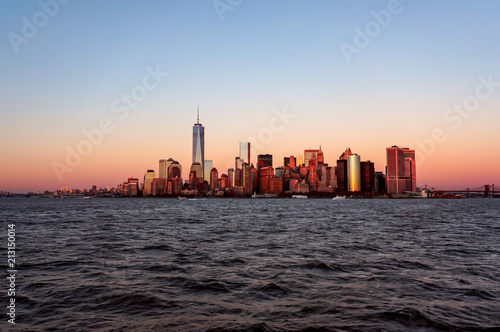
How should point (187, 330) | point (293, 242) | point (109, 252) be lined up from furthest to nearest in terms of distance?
point (293, 242) < point (109, 252) < point (187, 330)

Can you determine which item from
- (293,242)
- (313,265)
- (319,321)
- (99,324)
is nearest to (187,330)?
(99,324)

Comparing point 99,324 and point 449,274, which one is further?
point 449,274

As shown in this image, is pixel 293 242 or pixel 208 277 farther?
pixel 293 242

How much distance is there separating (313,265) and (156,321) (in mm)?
12491


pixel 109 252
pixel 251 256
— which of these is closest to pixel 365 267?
pixel 251 256

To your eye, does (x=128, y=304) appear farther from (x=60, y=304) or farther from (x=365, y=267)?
(x=365, y=267)

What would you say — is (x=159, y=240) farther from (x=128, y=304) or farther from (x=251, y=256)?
(x=128, y=304)

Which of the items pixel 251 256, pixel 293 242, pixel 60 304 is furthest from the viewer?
pixel 293 242

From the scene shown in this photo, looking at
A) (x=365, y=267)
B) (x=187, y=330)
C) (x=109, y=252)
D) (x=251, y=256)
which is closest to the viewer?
(x=187, y=330)

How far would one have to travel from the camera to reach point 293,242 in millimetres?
34625

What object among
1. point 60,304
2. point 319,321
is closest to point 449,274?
point 319,321

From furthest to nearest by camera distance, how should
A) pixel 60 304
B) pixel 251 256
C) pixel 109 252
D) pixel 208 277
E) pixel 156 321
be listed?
pixel 109 252 → pixel 251 256 → pixel 208 277 → pixel 60 304 → pixel 156 321

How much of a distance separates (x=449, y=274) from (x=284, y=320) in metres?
13.0

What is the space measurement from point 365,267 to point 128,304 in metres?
14.6
